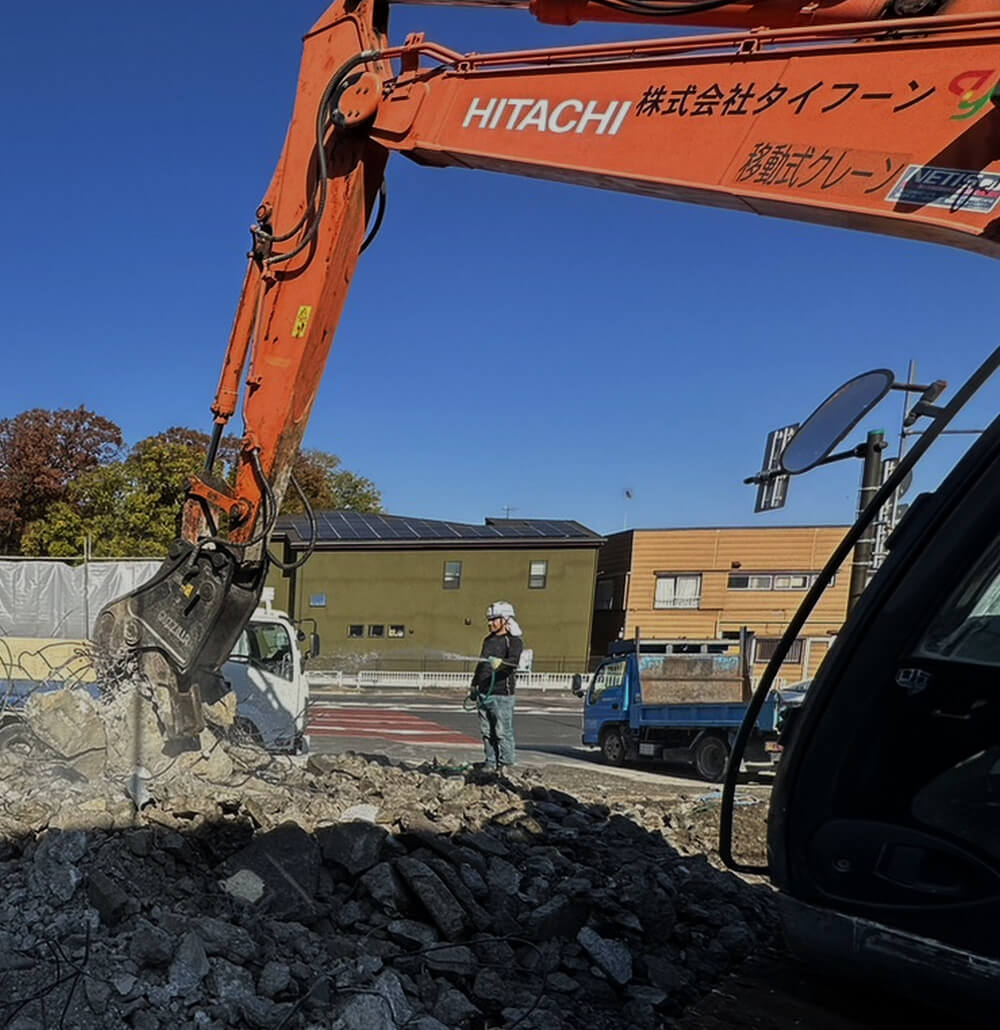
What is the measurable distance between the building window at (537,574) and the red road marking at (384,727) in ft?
37.9

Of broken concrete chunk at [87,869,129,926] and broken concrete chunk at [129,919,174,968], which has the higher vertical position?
broken concrete chunk at [87,869,129,926]

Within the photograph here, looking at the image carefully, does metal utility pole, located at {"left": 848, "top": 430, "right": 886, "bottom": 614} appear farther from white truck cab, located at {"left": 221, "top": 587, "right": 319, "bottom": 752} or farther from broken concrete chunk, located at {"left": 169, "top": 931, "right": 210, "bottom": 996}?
white truck cab, located at {"left": 221, "top": 587, "right": 319, "bottom": 752}

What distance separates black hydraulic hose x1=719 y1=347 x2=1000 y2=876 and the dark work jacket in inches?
251

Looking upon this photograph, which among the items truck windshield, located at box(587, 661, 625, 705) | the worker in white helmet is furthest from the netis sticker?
truck windshield, located at box(587, 661, 625, 705)

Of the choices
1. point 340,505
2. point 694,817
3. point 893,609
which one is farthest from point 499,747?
point 340,505

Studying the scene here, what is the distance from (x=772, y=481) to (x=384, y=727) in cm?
1424

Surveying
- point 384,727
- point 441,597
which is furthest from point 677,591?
point 384,727

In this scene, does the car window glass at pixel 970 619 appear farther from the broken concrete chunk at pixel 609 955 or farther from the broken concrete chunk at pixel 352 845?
the broken concrete chunk at pixel 352 845

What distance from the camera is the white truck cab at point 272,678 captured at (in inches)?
338

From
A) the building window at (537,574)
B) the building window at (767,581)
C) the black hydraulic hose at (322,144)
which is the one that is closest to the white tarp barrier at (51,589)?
the black hydraulic hose at (322,144)

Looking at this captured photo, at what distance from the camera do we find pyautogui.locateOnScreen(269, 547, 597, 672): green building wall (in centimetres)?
3072

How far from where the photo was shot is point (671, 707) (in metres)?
13.1

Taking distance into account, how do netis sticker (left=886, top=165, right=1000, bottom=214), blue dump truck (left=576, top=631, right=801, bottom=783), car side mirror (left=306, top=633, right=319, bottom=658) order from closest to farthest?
netis sticker (left=886, top=165, right=1000, bottom=214)
car side mirror (left=306, top=633, right=319, bottom=658)
blue dump truck (left=576, top=631, right=801, bottom=783)

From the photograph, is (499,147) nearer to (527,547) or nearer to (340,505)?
(527,547)
